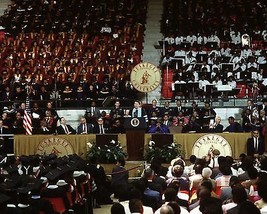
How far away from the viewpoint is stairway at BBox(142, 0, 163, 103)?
31375 millimetres

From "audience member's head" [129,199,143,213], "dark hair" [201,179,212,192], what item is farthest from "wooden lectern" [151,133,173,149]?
"audience member's head" [129,199,143,213]

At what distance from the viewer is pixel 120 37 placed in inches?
1378

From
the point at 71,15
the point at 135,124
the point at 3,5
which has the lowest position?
the point at 135,124

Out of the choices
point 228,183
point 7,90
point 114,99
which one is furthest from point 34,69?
point 228,183

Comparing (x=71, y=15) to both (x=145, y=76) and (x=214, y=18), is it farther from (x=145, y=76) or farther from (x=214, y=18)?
(x=145, y=76)

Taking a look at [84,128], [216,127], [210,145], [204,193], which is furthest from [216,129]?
[204,193]

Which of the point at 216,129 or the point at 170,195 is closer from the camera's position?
the point at 170,195

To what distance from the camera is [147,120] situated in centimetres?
2492

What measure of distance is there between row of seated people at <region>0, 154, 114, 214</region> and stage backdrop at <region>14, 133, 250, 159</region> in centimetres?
470

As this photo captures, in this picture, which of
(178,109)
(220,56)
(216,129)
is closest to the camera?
(216,129)

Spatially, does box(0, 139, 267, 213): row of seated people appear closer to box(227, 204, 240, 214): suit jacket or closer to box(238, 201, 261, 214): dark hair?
box(227, 204, 240, 214): suit jacket

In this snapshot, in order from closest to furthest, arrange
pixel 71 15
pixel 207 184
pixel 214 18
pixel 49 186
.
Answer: pixel 207 184, pixel 49 186, pixel 214 18, pixel 71 15

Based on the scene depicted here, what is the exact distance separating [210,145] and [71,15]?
16.7 m

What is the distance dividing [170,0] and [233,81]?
36.6 feet
